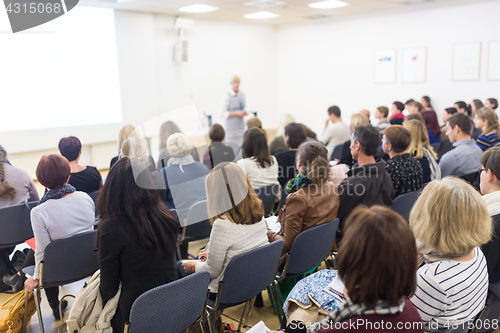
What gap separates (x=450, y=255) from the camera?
57.7 inches

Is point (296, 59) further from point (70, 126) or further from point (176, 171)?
point (176, 171)

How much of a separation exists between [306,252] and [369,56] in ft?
24.4

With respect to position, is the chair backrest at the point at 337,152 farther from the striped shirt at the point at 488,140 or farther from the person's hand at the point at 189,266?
the person's hand at the point at 189,266

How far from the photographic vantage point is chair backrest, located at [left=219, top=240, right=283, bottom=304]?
1955 mm

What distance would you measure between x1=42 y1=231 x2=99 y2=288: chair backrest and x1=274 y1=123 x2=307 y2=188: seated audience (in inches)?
82.2

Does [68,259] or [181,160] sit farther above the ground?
[181,160]

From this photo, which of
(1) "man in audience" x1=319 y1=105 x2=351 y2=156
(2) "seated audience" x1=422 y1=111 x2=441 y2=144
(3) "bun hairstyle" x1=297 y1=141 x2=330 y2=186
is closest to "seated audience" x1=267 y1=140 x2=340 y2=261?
(3) "bun hairstyle" x1=297 y1=141 x2=330 y2=186

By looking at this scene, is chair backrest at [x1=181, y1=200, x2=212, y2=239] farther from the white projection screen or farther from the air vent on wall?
the air vent on wall

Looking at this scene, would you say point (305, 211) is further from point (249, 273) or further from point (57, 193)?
point (57, 193)

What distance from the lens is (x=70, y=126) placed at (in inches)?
274

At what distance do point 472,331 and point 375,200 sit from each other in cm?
117

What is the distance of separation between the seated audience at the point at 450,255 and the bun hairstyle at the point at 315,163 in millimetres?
946

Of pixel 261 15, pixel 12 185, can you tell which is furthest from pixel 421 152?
pixel 261 15

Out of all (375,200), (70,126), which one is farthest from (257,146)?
(70,126)
